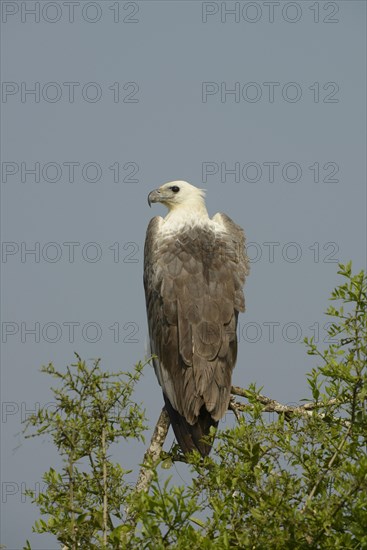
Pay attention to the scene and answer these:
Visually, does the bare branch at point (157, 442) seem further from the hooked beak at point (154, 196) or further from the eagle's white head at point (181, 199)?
the hooked beak at point (154, 196)

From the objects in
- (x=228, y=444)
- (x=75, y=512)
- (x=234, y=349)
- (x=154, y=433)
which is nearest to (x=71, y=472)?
(x=75, y=512)

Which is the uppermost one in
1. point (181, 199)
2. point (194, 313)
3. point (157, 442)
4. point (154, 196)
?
point (154, 196)

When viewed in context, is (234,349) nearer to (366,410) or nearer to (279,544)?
(366,410)

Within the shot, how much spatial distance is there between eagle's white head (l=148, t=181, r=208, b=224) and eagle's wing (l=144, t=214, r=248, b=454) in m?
0.48

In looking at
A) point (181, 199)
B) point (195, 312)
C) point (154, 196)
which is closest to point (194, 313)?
point (195, 312)

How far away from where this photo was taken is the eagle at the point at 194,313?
300 inches

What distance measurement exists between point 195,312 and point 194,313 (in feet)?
0.04

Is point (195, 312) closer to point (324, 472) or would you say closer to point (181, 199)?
point (181, 199)

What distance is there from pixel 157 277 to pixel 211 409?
4.81 ft

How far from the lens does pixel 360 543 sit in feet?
12.8

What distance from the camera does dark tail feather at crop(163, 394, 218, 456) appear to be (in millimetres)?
7375

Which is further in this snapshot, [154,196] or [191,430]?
[154,196]

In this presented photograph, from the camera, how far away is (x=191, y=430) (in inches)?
295

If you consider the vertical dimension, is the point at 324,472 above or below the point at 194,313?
below
